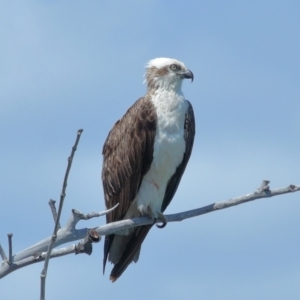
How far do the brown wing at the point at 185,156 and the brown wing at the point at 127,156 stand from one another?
1.59 ft

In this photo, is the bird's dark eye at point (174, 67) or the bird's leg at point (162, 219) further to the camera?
the bird's dark eye at point (174, 67)

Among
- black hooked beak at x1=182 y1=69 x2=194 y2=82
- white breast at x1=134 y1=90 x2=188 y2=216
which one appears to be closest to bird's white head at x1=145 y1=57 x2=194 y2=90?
black hooked beak at x1=182 y1=69 x2=194 y2=82

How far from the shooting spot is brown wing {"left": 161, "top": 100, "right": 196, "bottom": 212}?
11.3 metres

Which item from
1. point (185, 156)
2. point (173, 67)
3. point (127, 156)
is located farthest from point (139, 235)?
point (173, 67)

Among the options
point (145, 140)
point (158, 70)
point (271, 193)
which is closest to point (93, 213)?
point (271, 193)

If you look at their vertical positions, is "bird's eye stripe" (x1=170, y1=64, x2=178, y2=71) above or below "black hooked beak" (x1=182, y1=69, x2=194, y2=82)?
above

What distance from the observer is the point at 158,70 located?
39.4 ft

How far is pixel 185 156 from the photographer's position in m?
11.4

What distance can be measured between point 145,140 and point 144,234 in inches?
52.0

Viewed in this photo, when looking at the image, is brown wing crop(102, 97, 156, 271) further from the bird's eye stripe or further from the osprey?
the bird's eye stripe

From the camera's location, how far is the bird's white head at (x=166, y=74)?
11.8 meters

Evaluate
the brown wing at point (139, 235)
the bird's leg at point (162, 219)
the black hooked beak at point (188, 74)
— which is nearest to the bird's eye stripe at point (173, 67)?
the black hooked beak at point (188, 74)

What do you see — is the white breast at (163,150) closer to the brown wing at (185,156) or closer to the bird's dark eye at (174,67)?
the brown wing at (185,156)

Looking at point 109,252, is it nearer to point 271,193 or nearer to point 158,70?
point 158,70
